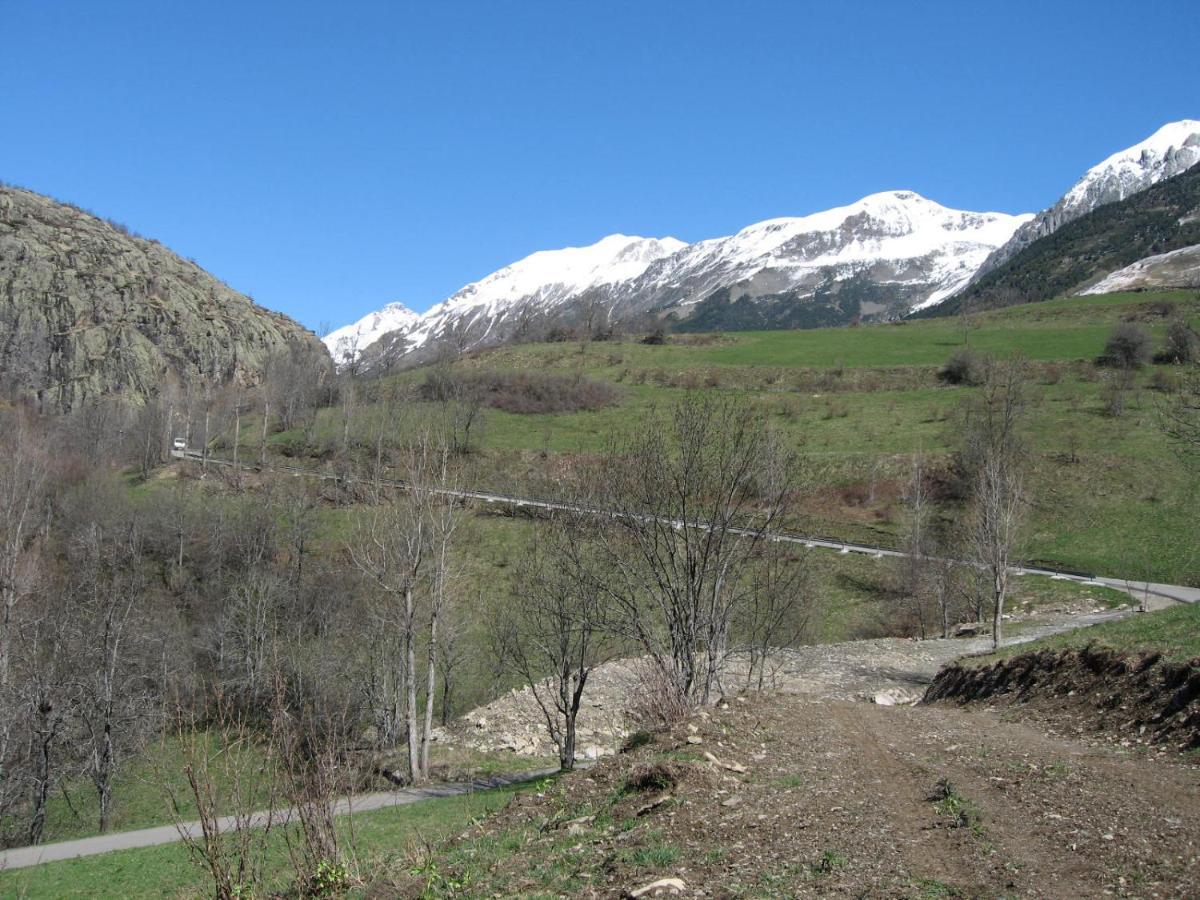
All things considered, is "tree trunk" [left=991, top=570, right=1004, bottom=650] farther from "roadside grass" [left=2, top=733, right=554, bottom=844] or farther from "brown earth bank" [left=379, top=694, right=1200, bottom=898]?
"brown earth bank" [left=379, top=694, right=1200, bottom=898]

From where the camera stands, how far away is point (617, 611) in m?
Result: 18.6

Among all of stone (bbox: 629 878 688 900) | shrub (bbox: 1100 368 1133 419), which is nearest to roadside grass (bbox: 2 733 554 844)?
stone (bbox: 629 878 688 900)

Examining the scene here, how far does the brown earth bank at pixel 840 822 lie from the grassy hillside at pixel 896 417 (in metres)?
18.1

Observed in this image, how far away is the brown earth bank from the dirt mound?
29.5 inches

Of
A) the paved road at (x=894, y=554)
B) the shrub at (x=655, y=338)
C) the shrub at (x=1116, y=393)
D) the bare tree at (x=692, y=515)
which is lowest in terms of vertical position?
the paved road at (x=894, y=554)

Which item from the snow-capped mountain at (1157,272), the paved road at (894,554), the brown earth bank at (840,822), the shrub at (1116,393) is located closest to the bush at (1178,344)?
the shrub at (1116,393)

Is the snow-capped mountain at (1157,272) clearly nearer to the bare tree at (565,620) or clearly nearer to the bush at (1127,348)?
the bush at (1127,348)

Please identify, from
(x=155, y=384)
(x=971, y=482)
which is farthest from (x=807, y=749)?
(x=155, y=384)

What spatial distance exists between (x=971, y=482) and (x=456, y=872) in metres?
49.0

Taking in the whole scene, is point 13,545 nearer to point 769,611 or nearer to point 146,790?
point 146,790

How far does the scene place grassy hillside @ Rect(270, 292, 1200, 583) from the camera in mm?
48500

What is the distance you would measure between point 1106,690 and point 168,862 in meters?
18.9

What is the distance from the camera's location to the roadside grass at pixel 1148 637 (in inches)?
509

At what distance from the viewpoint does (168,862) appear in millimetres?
18078
